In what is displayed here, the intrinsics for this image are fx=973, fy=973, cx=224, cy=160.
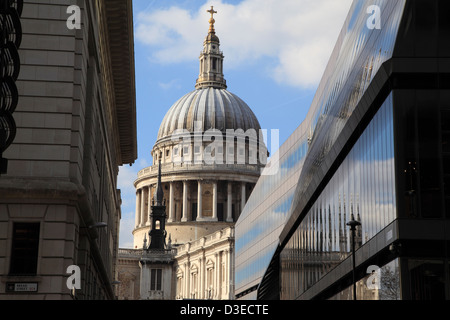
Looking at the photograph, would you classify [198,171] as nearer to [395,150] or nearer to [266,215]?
[266,215]

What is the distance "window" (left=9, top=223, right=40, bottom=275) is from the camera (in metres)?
34.7

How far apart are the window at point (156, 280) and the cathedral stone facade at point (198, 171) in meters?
0.34

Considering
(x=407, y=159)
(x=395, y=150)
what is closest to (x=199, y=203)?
(x=395, y=150)

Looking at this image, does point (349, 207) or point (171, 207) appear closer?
point (349, 207)

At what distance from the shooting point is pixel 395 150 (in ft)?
122

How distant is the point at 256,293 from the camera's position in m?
90.4

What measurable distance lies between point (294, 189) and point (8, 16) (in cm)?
4539

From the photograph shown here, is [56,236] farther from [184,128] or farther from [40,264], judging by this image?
[184,128]

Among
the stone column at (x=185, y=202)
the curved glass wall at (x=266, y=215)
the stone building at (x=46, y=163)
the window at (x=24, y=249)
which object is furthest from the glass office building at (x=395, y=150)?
the stone column at (x=185, y=202)

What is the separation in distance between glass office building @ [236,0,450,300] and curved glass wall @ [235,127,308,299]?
2007 centimetres

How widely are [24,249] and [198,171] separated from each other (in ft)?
465

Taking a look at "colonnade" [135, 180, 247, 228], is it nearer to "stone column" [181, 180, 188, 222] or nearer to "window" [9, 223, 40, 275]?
"stone column" [181, 180, 188, 222]

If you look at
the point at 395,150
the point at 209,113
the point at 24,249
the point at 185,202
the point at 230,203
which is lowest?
the point at 24,249

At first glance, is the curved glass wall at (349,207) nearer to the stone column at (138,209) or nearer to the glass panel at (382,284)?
the glass panel at (382,284)
